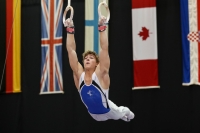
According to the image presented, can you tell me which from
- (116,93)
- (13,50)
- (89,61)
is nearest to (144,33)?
(116,93)

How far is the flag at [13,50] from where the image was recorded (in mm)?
12656

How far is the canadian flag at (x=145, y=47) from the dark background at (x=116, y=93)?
19cm

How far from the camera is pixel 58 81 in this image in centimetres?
1225

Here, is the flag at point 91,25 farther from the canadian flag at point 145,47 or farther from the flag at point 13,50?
the flag at point 13,50

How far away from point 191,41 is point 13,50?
5.23 m

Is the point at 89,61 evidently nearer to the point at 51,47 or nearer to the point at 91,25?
the point at 91,25

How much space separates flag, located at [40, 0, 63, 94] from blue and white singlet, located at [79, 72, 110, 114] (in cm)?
521

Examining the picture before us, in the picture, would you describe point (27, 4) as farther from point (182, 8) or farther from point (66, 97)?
point (182, 8)

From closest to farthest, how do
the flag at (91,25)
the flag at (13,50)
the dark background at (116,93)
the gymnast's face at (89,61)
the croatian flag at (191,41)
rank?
the gymnast's face at (89,61) < the croatian flag at (191,41) < the dark background at (116,93) < the flag at (91,25) < the flag at (13,50)

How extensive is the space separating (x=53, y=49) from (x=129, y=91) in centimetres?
256

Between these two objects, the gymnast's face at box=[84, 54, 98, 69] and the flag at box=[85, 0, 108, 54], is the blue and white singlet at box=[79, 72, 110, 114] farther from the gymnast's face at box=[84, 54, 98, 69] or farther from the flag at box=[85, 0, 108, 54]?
the flag at box=[85, 0, 108, 54]

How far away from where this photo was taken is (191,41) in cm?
1119

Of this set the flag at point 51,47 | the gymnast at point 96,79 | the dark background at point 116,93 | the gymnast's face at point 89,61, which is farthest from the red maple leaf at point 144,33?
the gymnast's face at point 89,61

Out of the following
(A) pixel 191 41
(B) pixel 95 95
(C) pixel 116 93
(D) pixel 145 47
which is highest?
(A) pixel 191 41
